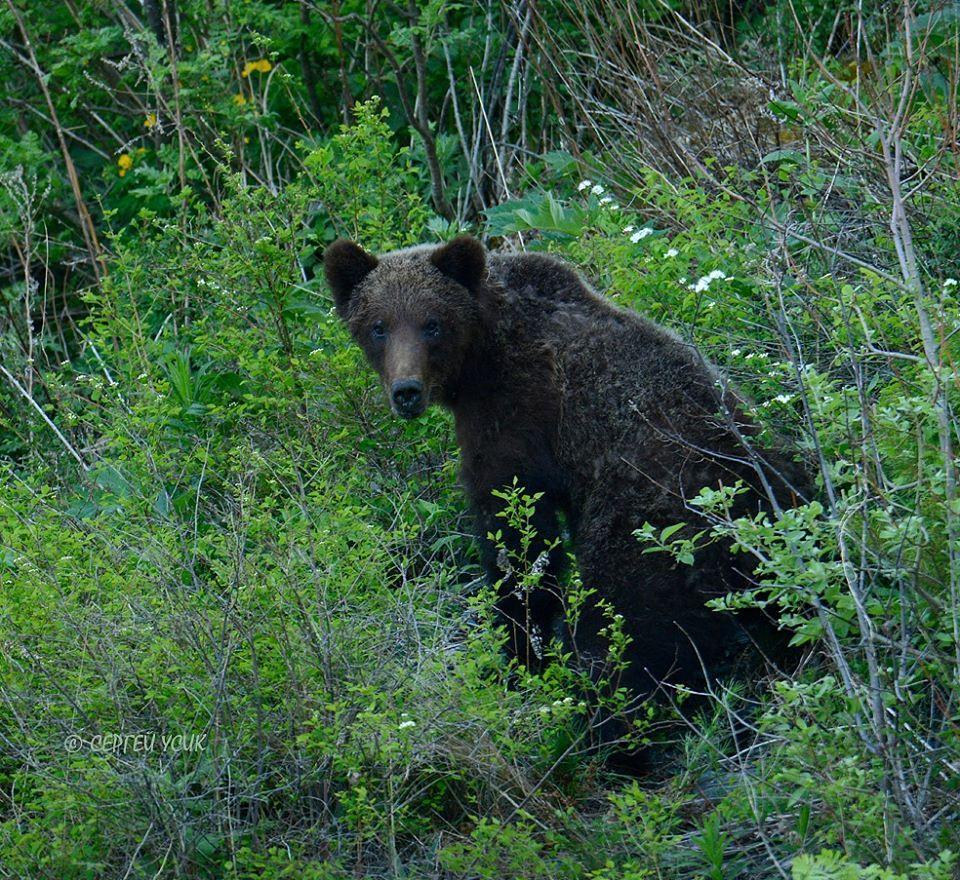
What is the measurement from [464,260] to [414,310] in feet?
1.06

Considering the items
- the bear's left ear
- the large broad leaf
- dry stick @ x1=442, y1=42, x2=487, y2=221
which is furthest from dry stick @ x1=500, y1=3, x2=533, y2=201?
the bear's left ear

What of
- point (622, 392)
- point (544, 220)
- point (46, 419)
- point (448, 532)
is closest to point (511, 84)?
point (544, 220)

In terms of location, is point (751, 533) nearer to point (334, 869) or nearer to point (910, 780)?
point (910, 780)

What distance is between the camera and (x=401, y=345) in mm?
5922

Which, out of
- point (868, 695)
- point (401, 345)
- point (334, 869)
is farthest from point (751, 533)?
point (401, 345)

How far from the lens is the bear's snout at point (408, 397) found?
573 cm

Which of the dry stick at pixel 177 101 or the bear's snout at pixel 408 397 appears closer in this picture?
the bear's snout at pixel 408 397

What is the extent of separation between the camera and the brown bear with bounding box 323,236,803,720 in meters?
5.03

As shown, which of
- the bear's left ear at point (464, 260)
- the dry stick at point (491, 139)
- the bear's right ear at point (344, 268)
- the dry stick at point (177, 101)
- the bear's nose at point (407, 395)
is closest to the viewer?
the bear's nose at point (407, 395)

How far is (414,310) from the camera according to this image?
19.6 feet

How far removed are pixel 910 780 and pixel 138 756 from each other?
2438 millimetres

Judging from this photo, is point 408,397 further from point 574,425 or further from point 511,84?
point 511,84

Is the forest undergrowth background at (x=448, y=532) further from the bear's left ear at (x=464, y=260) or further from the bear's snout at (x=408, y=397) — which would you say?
the bear's left ear at (x=464, y=260)

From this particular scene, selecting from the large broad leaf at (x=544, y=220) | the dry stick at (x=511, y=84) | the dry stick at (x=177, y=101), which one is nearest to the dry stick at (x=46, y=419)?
the dry stick at (x=177, y=101)
